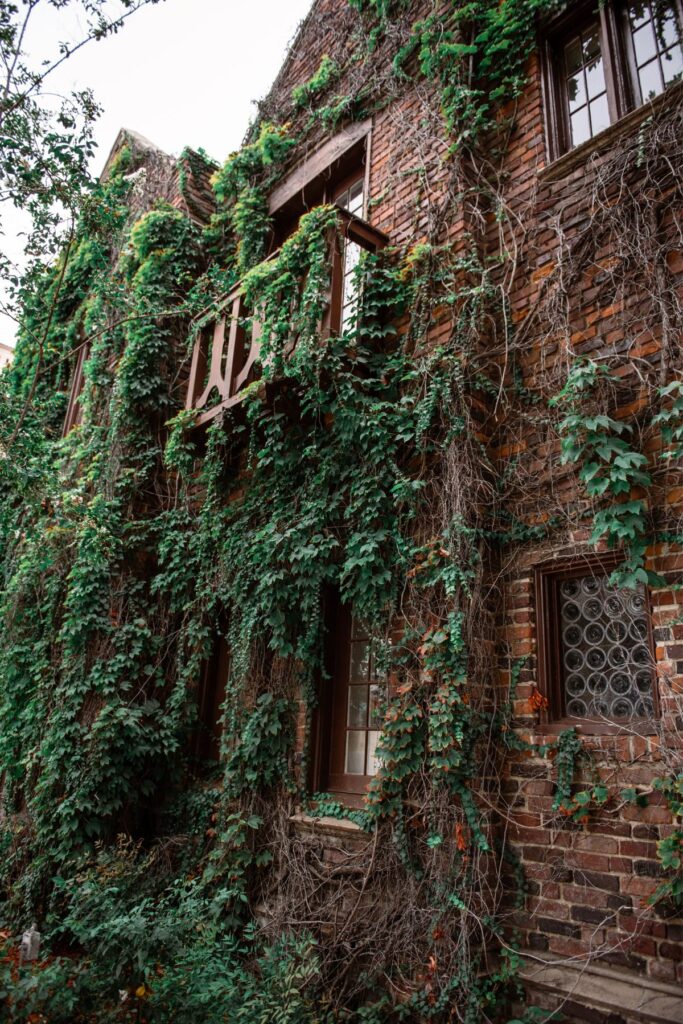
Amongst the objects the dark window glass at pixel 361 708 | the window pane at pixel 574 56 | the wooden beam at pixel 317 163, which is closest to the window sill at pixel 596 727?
the dark window glass at pixel 361 708

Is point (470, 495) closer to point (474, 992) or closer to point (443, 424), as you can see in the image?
point (443, 424)

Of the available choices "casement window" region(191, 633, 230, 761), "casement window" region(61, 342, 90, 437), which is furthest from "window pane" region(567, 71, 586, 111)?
"casement window" region(61, 342, 90, 437)

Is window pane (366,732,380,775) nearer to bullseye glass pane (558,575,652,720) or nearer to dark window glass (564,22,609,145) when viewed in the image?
bullseye glass pane (558,575,652,720)

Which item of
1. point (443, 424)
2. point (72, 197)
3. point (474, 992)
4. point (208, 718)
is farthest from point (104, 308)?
point (474, 992)

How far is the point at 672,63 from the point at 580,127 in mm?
666

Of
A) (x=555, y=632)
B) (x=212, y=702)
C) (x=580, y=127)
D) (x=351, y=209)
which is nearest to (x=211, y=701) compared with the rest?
(x=212, y=702)

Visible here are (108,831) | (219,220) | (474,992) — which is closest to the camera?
(474,992)

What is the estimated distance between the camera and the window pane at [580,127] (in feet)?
15.8

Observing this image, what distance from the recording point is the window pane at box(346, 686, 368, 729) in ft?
16.8

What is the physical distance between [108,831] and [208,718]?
130 cm

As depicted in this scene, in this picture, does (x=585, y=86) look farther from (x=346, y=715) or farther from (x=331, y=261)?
(x=346, y=715)

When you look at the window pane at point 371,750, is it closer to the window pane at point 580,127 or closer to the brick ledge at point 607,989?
the brick ledge at point 607,989

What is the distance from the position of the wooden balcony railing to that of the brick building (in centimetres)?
3

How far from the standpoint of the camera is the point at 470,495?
14.0ft
